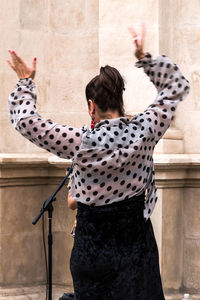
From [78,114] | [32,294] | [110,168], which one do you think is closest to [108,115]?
[110,168]

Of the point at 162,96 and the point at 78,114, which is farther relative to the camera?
the point at 78,114

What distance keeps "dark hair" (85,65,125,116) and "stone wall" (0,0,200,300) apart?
9.19 ft

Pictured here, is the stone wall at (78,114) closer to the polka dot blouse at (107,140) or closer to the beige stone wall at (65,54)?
the beige stone wall at (65,54)

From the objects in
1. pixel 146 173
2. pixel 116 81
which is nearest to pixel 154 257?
pixel 146 173

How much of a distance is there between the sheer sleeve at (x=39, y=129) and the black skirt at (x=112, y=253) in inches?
10.0

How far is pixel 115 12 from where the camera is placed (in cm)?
588

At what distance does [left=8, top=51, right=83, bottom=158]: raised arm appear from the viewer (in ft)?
8.96

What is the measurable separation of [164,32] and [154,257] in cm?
331

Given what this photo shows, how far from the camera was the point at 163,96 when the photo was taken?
283 centimetres

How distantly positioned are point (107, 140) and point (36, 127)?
0.27 m

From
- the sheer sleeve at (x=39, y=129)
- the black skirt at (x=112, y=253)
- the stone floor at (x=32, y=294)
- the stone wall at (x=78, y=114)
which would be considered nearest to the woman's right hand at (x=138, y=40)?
the sheer sleeve at (x=39, y=129)

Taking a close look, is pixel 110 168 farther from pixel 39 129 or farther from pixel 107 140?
pixel 39 129

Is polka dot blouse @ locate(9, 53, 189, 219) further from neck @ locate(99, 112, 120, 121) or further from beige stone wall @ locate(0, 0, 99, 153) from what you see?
beige stone wall @ locate(0, 0, 99, 153)

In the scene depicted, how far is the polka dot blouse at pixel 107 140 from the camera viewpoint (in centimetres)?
274
